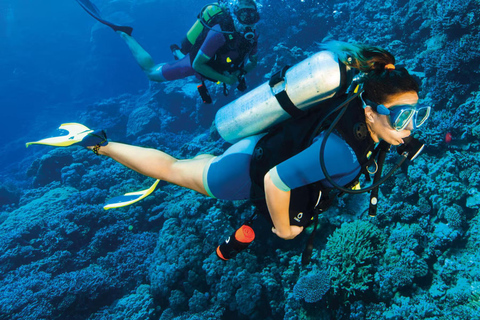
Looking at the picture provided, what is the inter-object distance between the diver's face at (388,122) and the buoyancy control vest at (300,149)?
0.20ft

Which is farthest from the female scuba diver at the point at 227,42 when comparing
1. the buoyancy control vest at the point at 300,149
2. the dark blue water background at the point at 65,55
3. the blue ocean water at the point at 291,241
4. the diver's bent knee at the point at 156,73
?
the dark blue water background at the point at 65,55

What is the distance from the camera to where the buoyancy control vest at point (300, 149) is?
177 centimetres

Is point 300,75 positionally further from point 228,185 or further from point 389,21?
point 389,21

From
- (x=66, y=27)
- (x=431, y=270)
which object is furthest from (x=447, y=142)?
(x=66, y=27)

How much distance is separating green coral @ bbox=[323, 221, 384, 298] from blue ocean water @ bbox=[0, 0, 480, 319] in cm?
2

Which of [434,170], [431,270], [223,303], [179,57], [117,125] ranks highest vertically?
[117,125]

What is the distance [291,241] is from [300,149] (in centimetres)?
380

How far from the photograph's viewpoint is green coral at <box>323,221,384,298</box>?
167 inches

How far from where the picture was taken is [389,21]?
1040 centimetres

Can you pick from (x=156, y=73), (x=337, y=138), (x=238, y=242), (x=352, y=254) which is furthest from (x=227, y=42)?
(x=352, y=254)

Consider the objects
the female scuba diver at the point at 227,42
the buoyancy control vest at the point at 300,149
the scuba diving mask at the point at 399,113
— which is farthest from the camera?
the female scuba diver at the point at 227,42

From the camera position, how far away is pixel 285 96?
216cm

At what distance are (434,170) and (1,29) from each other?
2192 inches

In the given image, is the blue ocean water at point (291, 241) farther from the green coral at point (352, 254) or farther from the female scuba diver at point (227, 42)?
the female scuba diver at point (227, 42)
